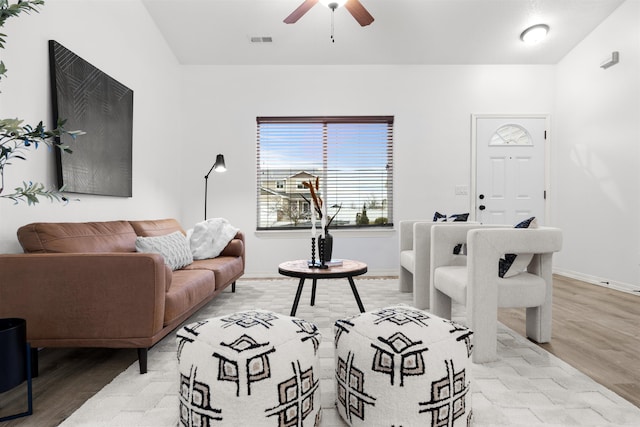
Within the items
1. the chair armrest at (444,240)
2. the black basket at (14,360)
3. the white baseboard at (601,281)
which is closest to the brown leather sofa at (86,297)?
the black basket at (14,360)

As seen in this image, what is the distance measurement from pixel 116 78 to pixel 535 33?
15.5ft

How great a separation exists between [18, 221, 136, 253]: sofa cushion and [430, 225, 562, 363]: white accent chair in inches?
92.3

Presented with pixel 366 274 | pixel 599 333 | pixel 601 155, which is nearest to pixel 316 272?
pixel 599 333

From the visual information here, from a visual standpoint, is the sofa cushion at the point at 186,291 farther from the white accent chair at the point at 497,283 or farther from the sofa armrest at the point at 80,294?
the white accent chair at the point at 497,283

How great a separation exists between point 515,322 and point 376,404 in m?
1.98

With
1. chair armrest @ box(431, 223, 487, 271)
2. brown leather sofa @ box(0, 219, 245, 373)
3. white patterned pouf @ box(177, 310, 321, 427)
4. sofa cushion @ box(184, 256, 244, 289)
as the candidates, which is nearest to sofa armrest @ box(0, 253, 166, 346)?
brown leather sofa @ box(0, 219, 245, 373)

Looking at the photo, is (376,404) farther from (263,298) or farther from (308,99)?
(308,99)

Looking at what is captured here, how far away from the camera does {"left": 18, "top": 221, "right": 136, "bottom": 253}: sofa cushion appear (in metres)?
2.09

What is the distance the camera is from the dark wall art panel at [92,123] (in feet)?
8.51

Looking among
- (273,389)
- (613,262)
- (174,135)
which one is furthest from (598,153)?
(174,135)

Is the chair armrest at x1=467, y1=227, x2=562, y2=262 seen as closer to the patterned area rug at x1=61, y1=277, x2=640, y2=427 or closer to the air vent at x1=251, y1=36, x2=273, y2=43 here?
the patterned area rug at x1=61, y1=277, x2=640, y2=427

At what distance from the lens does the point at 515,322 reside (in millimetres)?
2836

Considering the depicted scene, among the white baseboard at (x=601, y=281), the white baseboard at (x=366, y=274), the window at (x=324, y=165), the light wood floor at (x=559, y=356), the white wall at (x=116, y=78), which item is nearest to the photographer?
the light wood floor at (x=559, y=356)

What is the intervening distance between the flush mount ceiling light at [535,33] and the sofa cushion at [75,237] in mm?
4931
